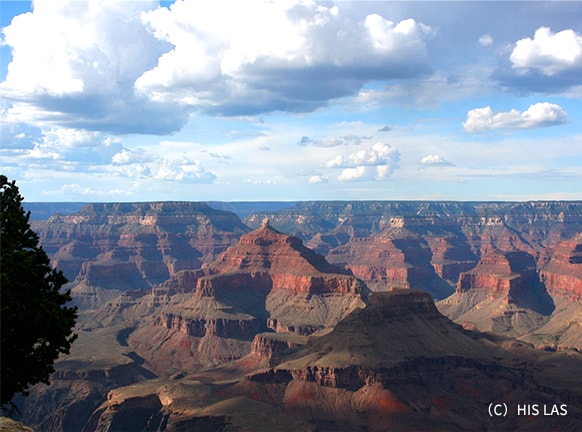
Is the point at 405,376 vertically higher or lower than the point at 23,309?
lower

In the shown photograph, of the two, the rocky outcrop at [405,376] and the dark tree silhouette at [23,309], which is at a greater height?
the dark tree silhouette at [23,309]

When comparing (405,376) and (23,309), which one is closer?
(23,309)

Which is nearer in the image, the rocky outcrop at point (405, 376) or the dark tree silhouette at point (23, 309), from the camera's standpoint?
the dark tree silhouette at point (23, 309)

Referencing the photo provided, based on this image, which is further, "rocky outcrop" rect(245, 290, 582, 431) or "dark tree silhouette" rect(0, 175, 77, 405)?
"rocky outcrop" rect(245, 290, 582, 431)

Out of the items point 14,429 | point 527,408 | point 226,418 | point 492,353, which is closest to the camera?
point 14,429

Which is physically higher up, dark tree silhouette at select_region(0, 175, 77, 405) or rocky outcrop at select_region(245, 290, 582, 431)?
dark tree silhouette at select_region(0, 175, 77, 405)

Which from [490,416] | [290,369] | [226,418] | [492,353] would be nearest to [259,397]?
[290,369]

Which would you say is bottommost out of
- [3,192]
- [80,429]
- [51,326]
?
[80,429]

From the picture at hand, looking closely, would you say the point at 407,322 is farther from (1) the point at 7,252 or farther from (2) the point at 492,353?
(1) the point at 7,252
